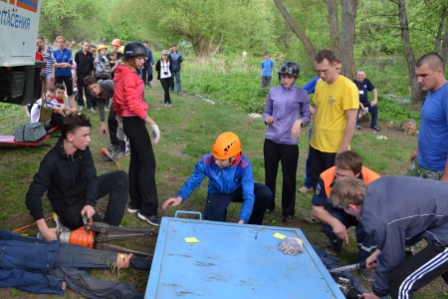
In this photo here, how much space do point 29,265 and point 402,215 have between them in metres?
2.73

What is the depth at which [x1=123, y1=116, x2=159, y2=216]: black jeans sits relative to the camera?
4715 mm

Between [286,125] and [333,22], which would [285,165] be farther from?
[333,22]

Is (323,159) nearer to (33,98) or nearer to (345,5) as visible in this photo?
(33,98)

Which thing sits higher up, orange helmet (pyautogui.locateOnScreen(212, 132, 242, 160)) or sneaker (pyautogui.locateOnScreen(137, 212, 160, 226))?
orange helmet (pyautogui.locateOnScreen(212, 132, 242, 160))

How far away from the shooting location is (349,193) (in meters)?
2.83

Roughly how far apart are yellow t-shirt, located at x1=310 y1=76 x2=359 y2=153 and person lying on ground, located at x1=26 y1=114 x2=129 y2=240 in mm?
2210

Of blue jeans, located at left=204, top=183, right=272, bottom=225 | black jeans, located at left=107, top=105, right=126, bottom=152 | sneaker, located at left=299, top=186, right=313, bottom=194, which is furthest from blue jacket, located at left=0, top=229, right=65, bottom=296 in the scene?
black jeans, located at left=107, top=105, right=126, bottom=152

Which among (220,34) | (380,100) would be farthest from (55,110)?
(220,34)

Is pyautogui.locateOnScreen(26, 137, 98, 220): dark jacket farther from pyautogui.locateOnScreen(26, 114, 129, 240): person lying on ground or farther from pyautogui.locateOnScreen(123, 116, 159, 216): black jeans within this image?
pyautogui.locateOnScreen(123, 116, 159, 216): black jeans

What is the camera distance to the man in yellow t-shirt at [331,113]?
4559 millimetres

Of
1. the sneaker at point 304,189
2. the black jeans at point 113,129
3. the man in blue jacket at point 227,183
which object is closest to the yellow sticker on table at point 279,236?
the man in blue jacket at point 227,183

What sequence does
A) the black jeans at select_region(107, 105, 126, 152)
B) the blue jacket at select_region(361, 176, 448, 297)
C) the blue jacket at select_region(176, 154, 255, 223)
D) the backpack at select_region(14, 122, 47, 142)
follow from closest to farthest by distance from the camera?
the blue jacket at select_region(361, 176, 448, 297)
the blue jacket at select_region(176, 154, 255, 223)
the backpack at select_region(14, 122, 47, 142)
the black jeans at select_region(107, 105, 126, 152)

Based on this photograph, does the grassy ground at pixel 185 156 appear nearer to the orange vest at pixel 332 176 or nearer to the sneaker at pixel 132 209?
the sneaker at pixel 132 209

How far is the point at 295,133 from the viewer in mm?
4762
